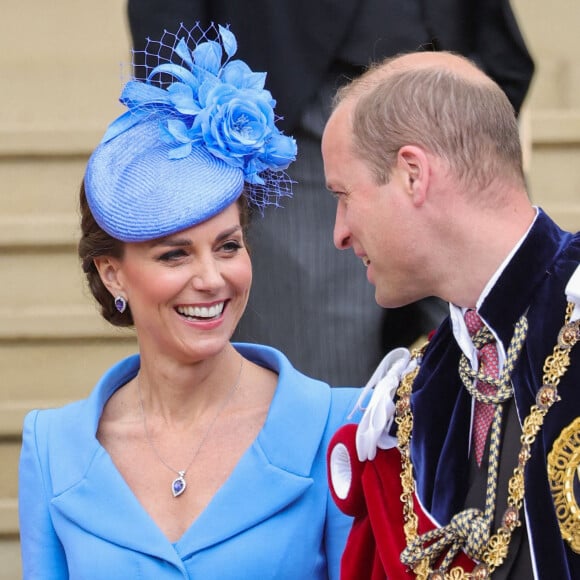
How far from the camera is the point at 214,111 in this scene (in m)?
3.10

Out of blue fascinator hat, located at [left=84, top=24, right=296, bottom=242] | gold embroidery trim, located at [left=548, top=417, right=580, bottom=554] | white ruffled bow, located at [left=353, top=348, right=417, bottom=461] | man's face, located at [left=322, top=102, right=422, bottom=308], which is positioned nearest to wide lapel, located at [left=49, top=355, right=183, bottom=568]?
blue fascinator hat, located at [left=84, top=24, right=296, bottom=242]

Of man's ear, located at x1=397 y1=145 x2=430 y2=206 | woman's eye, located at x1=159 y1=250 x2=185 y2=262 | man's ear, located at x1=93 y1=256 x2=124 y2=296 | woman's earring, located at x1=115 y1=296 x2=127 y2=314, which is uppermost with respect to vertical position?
man's ear, located at x1=397 y1=145 x2=430 y2=206

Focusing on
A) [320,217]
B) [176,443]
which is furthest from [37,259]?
[176,443]

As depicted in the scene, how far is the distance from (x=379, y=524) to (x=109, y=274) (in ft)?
3.24

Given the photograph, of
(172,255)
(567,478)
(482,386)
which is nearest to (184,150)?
(172,255)

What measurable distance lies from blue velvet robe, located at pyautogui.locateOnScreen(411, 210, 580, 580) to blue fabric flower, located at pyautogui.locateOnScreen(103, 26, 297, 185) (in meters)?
0.72

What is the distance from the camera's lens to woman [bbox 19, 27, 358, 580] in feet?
10.0

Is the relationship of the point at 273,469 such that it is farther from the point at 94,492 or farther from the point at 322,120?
the point at 322,120

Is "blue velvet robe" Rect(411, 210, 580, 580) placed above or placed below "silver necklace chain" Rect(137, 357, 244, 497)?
above

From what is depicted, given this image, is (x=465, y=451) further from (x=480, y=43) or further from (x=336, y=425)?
(x=480, y=43)

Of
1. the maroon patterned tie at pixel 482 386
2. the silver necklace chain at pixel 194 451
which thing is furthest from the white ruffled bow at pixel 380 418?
the silver necklace chain at pixel 194 451

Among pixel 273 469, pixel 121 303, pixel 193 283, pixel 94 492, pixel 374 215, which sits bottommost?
pixel 94 492

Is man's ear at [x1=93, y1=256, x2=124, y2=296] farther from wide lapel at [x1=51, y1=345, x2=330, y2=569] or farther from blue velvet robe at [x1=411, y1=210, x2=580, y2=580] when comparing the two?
blue velvet robe at [x1=411, y1=210, x2=580, y2=580]

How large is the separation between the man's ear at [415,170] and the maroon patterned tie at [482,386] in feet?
0.80
